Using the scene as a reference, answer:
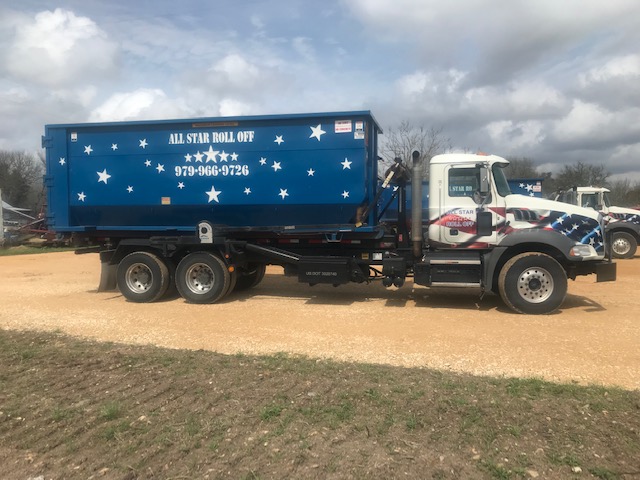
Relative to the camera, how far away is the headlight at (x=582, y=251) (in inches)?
313

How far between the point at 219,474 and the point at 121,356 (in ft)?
9.95

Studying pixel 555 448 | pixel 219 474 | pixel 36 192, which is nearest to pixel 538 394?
pixel 555 448

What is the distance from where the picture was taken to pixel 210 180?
30.2ft

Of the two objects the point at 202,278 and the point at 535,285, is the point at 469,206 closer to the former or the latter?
the point at 535,285

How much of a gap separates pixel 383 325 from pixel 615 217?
563 inches

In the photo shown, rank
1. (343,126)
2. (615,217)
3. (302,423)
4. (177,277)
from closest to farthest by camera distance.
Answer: (302,423)
(343,126)
(177,277)
(615,217)

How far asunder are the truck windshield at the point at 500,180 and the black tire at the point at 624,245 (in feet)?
37.2

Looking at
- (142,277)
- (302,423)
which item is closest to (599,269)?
(302,423)

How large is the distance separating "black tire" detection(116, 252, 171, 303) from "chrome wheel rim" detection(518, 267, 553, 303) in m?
6.51

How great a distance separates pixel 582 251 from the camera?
7980 mm

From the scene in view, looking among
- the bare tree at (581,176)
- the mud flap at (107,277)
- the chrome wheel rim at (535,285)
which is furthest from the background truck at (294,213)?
the bare tree at (581,176)

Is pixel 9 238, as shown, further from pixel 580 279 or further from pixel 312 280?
pixel 580 279

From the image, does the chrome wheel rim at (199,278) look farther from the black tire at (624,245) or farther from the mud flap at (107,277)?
the black tire at (624,245)

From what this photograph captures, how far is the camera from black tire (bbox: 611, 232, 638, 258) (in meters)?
17.2
